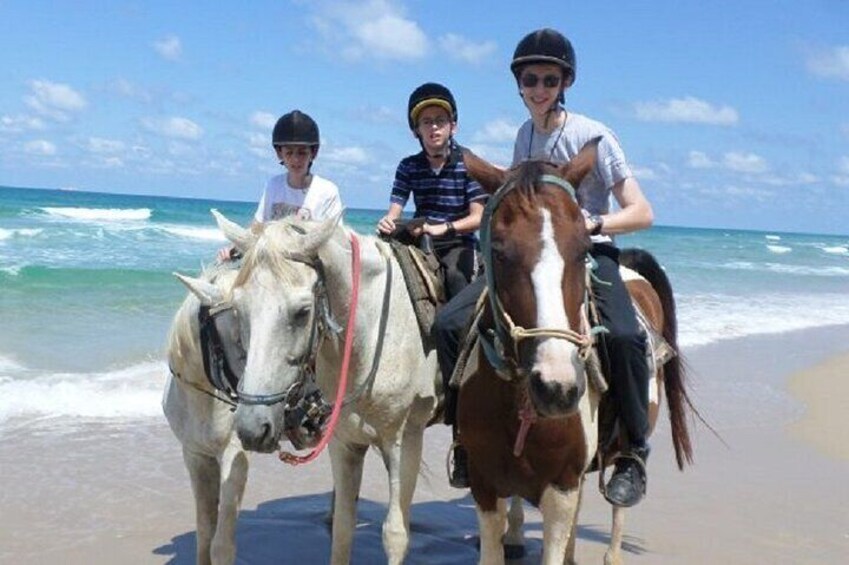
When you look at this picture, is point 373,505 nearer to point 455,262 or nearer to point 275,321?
point 455,262

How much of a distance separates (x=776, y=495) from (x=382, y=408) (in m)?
3.77

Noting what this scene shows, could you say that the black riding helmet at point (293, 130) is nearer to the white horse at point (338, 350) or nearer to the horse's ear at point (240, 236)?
the white horse at point (338, 350)

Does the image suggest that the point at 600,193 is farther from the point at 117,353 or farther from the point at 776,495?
the point at 117,353

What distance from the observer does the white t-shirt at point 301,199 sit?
17.3ft

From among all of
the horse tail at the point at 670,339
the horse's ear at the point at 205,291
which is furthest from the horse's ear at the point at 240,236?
the horse tail at the point at 670,339

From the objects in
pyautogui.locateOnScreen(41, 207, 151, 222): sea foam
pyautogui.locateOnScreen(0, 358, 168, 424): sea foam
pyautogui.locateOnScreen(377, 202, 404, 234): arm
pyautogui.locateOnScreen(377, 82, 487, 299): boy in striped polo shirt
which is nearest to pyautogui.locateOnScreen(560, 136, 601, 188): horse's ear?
pyautogui.locateOnScreen(377, 82, 487, 299): boy in striped polo shirt

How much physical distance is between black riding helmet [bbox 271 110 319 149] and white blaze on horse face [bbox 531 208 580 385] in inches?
105

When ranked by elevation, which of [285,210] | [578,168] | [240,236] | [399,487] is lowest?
[399,487]

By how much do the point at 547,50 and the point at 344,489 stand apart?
233cm

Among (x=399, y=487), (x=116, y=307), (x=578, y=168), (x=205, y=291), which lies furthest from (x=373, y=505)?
(x=116, y=307)

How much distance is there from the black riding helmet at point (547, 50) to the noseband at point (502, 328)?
92cm

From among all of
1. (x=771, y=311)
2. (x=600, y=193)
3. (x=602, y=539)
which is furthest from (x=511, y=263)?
(x=771, y=311)

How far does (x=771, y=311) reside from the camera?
18.8m

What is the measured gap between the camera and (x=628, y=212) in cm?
362
